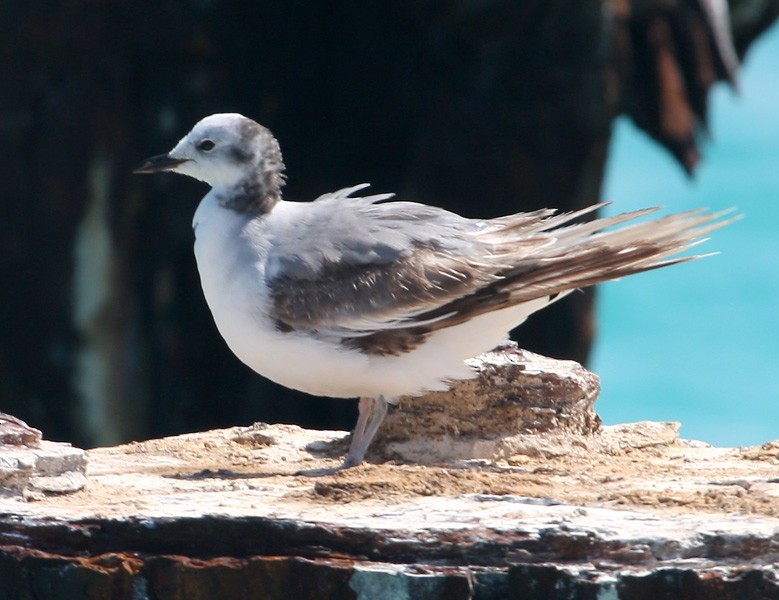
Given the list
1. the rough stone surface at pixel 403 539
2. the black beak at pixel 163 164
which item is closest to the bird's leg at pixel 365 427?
the rough stone surface at pixel 403 539

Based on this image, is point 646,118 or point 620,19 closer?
point 620,19

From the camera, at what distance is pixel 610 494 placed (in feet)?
18.0

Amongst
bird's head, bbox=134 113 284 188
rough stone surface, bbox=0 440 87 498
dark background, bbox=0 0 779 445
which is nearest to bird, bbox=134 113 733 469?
bird's head, bbox=134 113 284 188

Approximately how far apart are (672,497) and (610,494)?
0.75 ft

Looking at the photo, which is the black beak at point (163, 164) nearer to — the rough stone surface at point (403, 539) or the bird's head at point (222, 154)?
the bird's head at point (222, 154)

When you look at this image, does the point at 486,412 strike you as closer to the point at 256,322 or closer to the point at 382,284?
the point at 382,284

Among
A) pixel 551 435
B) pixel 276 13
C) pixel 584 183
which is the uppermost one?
pixel 276 13

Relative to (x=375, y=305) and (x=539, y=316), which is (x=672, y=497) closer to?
(x=375, y=305)

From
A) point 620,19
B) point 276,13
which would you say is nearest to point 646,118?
point 620,19

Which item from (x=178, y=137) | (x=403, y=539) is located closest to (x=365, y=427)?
(x=403, y=539)

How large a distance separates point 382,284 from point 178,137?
271 inches

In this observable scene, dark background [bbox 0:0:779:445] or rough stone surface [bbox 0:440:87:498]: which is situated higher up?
dark background [bbox 0:0:779:445]

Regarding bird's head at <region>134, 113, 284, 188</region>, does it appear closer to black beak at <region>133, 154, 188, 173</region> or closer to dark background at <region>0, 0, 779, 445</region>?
black beak at <region>133, 154, 188, 173</region>

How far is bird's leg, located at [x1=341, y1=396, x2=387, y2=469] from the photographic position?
6.47 metres
